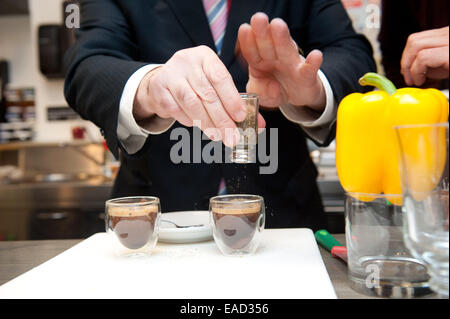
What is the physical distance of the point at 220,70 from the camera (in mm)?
716

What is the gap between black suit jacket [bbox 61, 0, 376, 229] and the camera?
3.35ft

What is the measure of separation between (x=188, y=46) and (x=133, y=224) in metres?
0.47

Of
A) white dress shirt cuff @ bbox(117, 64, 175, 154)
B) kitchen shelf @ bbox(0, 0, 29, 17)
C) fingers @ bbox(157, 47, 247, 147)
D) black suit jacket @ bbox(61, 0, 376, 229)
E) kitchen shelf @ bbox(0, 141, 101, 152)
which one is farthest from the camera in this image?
kitchen shelf @ bbox(0, 0, 29, 17)

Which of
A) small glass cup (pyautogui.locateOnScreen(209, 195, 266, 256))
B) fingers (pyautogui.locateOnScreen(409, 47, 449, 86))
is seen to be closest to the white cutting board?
small glass cup (pyautogui.locateOnScreen(209, 195, 266, 256))

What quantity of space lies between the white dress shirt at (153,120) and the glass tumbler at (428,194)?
0.50 m

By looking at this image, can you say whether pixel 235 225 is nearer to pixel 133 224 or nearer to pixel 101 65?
pixel 133 224

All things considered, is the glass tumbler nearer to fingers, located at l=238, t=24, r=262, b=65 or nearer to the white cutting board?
the white cutting board

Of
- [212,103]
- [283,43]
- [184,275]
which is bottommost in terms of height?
[184,275]

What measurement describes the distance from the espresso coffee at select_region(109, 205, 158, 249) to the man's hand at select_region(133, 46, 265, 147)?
0.61 feet

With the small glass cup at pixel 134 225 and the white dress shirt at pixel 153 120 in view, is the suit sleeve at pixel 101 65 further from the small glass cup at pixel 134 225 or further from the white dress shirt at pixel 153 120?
the small glass cup at pixel 134 225

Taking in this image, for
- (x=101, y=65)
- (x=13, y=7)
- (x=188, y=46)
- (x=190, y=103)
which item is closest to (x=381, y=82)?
(x=190, y=103)

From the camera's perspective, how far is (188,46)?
3.39ft

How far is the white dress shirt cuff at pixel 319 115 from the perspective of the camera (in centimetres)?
98

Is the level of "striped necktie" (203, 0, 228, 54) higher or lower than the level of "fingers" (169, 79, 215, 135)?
higher
